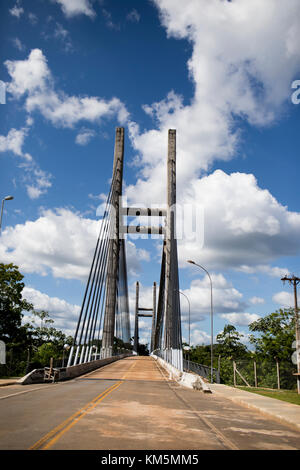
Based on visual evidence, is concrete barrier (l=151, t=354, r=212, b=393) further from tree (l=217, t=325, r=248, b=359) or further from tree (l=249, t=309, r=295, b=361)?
tree (l=217, t=325, r=248, b=359)

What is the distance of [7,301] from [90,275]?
454 inches

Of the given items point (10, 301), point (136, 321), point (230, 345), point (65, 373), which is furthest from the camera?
point (136, 321)

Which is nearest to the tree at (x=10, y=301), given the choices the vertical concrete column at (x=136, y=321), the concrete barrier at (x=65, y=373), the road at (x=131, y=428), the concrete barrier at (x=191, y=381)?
the concrete barrier at (x=65, y=373)

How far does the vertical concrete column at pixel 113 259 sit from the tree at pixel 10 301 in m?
10.0

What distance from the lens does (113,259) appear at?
149ft

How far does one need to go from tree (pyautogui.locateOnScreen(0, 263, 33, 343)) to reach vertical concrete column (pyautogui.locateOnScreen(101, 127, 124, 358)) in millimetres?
10038

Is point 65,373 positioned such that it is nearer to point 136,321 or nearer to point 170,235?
point 170,235

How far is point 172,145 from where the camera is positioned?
45.4 meters

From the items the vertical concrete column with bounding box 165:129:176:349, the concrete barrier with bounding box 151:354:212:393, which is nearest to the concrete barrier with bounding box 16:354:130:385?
the concrete barrier with bounding box 151:354:212:393

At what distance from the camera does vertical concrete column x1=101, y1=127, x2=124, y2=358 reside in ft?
141

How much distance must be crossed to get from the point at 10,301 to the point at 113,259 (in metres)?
13.1

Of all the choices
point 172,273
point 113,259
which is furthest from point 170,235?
point 113,259
